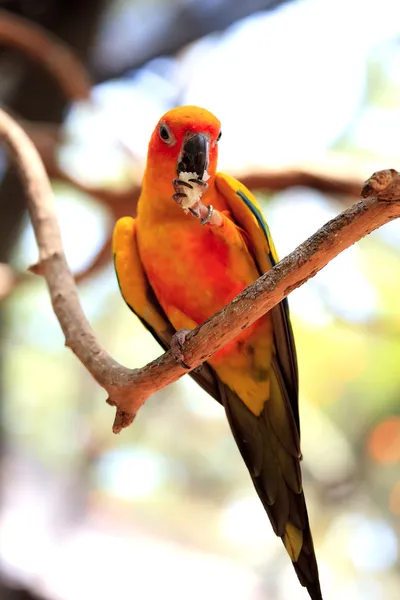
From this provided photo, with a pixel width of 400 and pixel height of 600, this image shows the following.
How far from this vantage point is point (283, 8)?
3439 millimetres

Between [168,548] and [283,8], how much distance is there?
307 cm

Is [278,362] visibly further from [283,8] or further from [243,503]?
[283,8]

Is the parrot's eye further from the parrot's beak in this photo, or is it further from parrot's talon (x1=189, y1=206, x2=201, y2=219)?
parrot's talon (x1=189, y1=206, x2=201, y2=219)

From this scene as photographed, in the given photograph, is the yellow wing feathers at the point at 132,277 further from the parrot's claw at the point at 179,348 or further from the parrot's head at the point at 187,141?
the parrot's claw at the point at 179,348

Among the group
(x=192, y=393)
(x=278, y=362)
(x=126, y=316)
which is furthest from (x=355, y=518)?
(x=278, y=362)

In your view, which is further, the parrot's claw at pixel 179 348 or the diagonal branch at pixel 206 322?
the parrot's claw at pixel 179 348

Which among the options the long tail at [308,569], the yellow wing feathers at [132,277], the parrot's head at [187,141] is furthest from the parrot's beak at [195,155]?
the long tail at [308,569]

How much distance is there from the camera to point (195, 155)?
1305mm

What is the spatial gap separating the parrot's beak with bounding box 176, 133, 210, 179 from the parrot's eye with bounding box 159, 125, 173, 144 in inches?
2.4

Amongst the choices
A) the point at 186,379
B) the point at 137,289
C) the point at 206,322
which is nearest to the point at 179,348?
the point at 206,322

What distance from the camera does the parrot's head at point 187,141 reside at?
1303mm

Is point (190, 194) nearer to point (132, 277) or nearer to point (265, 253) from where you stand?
point (265, 253)

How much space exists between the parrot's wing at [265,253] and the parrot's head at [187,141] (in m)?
0.09

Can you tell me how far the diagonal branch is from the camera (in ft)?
3.27
